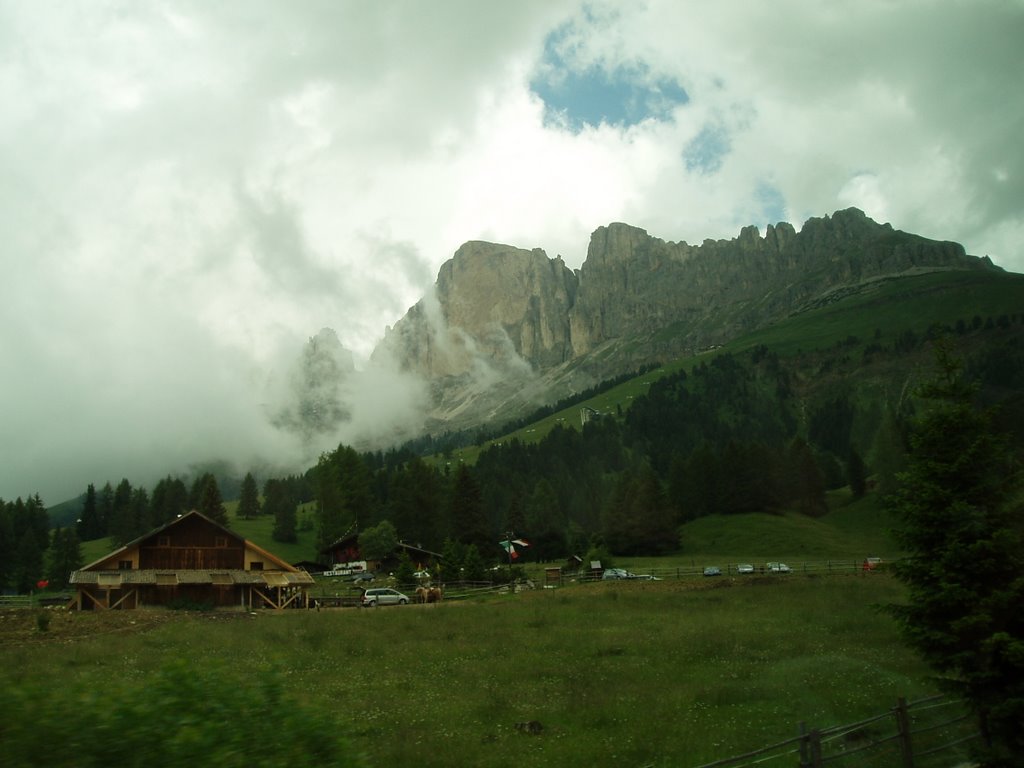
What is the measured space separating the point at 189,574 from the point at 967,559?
5846cm

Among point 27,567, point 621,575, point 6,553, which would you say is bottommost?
point 621,575

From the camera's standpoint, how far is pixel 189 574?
61375 mm

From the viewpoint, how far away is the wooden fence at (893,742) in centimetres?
1430

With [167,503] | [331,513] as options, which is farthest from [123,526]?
[331,513]

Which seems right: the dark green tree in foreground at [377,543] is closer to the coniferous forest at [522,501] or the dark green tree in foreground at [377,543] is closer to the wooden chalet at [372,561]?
the wooden chalet at [372,561]

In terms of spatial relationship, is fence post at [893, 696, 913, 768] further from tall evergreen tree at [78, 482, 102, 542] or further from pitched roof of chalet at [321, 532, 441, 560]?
tall evergreen tree at [78, 482, 102, 542]

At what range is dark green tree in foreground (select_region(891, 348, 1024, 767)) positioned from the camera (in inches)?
643

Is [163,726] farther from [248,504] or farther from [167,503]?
[248,504]

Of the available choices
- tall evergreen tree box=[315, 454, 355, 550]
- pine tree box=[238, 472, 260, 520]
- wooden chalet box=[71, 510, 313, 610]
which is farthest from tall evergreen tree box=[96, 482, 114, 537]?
wooden chalet box=[71, 510, 313, 610]

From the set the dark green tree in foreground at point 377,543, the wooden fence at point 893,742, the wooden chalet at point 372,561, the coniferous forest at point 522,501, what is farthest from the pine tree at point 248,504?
the wooden fence at point 893,742

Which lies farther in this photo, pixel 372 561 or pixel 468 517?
pixel 468 517

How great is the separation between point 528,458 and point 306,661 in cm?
14203

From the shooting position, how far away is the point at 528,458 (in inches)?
6624

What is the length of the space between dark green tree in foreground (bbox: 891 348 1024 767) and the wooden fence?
0.86 m
